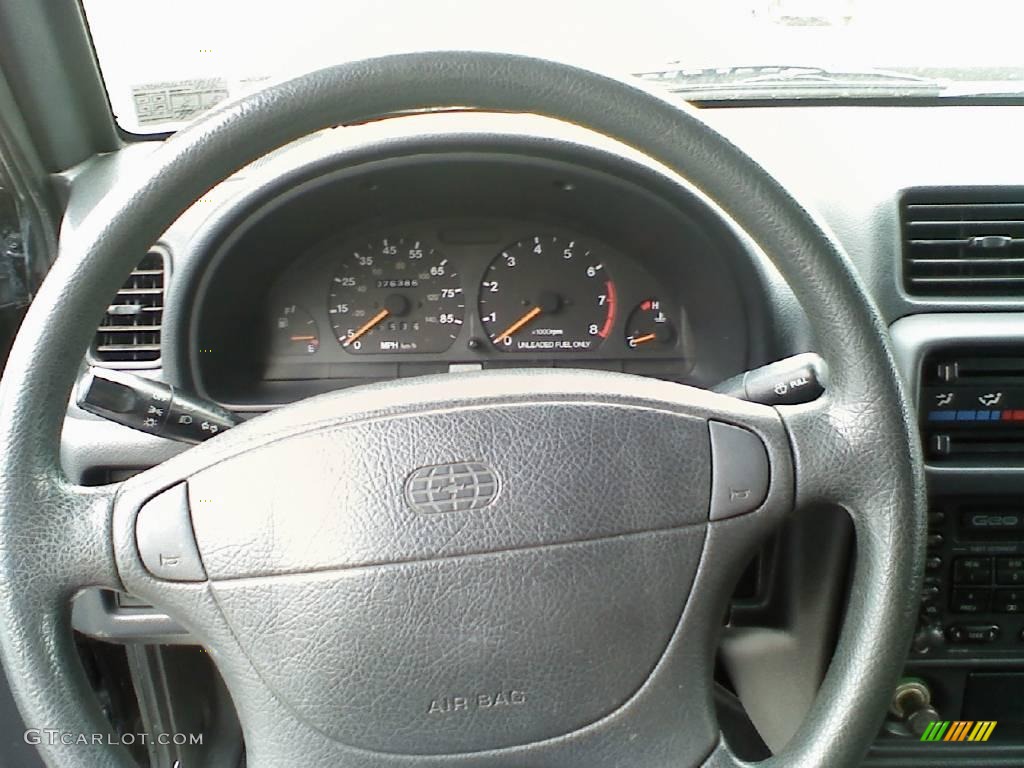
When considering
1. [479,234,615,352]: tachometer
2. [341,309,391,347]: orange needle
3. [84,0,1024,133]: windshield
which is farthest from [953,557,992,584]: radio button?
[341,309,391,347]: orange needle

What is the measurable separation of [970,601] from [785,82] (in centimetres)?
83

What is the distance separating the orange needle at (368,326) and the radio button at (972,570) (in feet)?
3.04

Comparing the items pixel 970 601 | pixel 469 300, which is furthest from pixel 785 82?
pixel 970 601

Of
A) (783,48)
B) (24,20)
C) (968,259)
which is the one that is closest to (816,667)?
(968,259)

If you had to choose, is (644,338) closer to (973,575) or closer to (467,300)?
(467,300)

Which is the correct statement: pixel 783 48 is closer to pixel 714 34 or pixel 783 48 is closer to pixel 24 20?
pixel 714 34

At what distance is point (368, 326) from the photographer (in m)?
1.70

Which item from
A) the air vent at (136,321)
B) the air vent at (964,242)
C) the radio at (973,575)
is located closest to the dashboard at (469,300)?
the air vent at (136,321)

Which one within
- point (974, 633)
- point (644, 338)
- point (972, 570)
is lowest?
point (974, 633)

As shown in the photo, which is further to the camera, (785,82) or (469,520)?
(785,82)

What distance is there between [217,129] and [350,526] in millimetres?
365

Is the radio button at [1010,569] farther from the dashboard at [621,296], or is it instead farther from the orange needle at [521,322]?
the orange needle at [521,322]

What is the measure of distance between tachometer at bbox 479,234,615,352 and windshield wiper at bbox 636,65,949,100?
0.99 ft

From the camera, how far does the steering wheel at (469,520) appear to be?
0.91 metres
